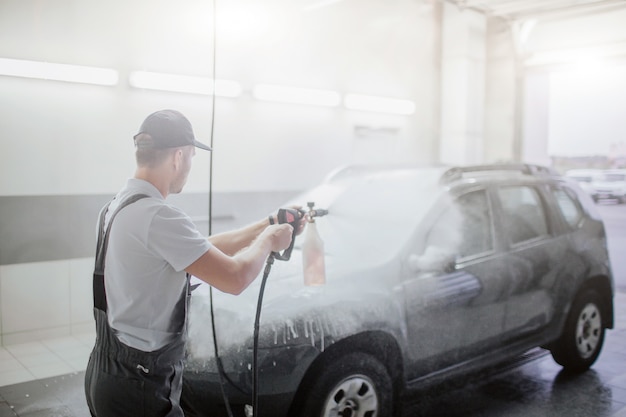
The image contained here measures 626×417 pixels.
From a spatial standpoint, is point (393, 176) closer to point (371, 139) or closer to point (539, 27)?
point (371, 139)

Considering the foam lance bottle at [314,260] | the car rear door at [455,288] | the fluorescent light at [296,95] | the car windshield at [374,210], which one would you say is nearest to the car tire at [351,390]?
the car rear door at [455,288]

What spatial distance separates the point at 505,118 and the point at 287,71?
1422 millimetres

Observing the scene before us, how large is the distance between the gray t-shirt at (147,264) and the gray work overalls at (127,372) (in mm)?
24

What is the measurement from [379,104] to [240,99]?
0.91 m

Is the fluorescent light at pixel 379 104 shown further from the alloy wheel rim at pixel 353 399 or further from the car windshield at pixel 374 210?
the alloy wheel rim at pixel 353 399

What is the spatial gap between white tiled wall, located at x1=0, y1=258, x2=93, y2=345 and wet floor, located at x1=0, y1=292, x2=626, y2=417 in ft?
0.92

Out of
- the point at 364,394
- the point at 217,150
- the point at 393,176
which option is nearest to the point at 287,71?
the point at 217,150

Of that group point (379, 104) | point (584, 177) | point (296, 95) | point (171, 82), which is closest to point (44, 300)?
point (171, 82)

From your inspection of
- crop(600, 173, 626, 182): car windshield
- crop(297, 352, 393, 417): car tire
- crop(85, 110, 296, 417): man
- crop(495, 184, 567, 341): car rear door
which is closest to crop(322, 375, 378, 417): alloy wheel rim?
crop(297, 352, 393, 417): car tire

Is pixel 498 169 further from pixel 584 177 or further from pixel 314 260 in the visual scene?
pixel 314 260

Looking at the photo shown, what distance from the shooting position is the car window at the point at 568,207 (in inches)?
141

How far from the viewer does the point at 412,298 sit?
9.46 ft

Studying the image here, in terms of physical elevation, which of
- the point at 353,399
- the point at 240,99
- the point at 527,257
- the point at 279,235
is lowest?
the point at 353,399

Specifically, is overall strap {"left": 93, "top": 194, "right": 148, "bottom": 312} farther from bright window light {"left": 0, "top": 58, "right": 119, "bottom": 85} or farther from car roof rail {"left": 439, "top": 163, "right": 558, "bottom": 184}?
car roof rail {"left": 439, "top": 163, "right": 558, "bottom": 184}
